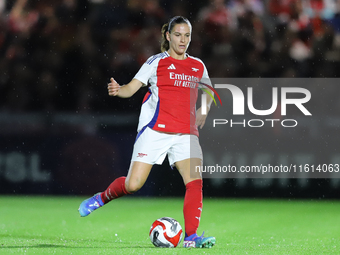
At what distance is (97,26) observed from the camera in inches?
371

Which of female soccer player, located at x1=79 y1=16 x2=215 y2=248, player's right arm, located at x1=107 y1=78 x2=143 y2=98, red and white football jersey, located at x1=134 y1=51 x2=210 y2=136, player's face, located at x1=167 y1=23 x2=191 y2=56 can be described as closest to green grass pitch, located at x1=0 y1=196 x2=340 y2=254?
female soccer player, located at x1=79 y1=16 x2=215 y2=248

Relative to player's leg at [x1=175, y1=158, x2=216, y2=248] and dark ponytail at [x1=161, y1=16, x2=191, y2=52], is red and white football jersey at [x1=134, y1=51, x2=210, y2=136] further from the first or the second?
player's leg at [x1=175, y1=158, x2=216, y2=248]

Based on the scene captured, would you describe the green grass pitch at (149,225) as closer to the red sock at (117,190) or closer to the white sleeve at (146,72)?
the red sock at (117,190)

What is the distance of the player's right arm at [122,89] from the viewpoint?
3.64m

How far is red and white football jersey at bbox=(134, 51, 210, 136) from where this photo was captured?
3.80 meters

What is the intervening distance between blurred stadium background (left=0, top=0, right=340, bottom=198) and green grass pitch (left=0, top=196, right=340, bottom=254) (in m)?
0.38

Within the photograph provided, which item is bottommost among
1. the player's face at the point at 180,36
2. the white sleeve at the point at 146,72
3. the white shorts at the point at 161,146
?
the white shorts at the point at 161,146

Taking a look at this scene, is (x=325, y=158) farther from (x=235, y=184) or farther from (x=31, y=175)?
(x=31, y=175)

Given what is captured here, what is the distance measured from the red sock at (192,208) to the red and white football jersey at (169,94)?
389 millimetres

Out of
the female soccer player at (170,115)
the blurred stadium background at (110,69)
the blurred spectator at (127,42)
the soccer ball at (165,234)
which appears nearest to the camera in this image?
the soccer ball at (165,234)

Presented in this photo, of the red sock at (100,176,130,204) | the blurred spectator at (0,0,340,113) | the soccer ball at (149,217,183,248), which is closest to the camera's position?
the soccer ball at (149,217,183,248)

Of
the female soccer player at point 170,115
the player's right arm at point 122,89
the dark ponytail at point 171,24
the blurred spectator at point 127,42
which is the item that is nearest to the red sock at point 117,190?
the female soccer player at point 170,115

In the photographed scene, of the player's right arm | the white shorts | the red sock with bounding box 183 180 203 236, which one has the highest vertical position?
the player's right arm

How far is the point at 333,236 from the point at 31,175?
468 centimetres
